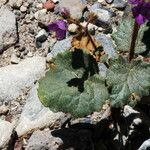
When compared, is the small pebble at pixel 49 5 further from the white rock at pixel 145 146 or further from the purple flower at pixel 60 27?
the white rock at pixel 145 146

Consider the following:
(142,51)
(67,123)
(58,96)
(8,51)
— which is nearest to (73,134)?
(67,123)

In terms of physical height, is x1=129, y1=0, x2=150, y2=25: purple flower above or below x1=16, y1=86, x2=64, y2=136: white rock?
above

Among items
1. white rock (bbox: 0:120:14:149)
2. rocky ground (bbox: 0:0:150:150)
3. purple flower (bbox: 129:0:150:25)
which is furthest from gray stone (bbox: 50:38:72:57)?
purple flower (bbox: 129:0:150:25)

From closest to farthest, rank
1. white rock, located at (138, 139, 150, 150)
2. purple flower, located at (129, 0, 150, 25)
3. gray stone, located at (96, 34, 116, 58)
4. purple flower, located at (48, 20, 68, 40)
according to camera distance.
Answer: purple flower, located at (129, 0, 150, 25) → purple flower, located at (48, 20, 68, 40) → white rock, located at (138, 139, 150, 150) → gray stone, located at (96, 34, 116, 58)

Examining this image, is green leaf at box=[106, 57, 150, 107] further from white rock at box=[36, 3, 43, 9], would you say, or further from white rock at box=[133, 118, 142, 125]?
white rock at box=[36, 3, 43, 9]

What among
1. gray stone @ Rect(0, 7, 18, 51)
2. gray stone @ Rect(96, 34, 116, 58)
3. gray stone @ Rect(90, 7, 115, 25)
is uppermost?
gray stone @ Rect(90, 7, 115, 25)

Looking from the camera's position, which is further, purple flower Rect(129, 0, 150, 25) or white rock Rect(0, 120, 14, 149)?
white rock Rect(0, 120, 14, 149)

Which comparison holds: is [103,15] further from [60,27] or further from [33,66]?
[60,27]
